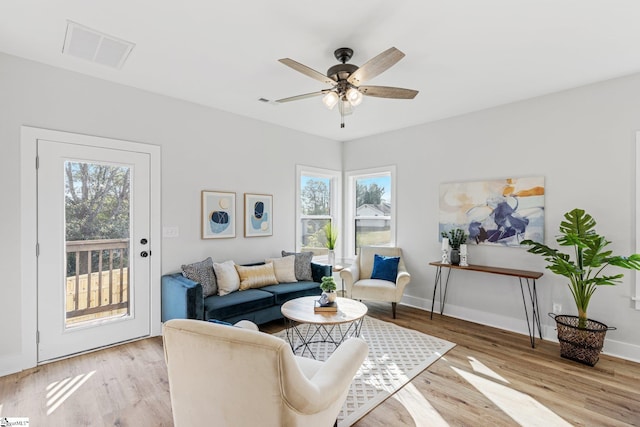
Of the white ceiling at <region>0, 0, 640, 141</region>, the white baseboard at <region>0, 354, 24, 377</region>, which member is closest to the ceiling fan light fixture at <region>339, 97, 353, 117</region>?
the white ceiling at <region>0, 0, 640, 141</region>

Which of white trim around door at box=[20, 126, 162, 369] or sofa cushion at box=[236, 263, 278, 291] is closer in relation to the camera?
white trim around door at box=[20, 126, 162, 369]

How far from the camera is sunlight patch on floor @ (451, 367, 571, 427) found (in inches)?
81.0

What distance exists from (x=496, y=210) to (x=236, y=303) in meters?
3.17

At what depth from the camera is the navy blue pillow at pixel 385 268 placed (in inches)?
171

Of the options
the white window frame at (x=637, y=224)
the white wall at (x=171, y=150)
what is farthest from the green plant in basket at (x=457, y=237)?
the white wall at (x=171, y=150)

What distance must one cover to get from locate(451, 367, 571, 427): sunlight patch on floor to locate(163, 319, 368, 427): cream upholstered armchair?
57.3 inches

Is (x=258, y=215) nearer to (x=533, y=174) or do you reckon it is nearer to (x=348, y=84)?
(x=348, y=84)

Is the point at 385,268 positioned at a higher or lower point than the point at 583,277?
lower

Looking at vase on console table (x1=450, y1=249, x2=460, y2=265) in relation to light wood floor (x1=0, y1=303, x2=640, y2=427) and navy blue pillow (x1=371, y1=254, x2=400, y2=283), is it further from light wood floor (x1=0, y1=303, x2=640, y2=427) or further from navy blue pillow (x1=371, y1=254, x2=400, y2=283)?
light wood floor (x1=0, y1=303, x2=640, y2=427)

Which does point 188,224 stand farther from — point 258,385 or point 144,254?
point 258,385

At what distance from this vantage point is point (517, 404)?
2244 millimetres

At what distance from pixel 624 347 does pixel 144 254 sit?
4833 millimetres

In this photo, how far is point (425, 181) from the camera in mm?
4473

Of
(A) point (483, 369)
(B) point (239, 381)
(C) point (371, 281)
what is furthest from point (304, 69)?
(C) point (371, 281)
